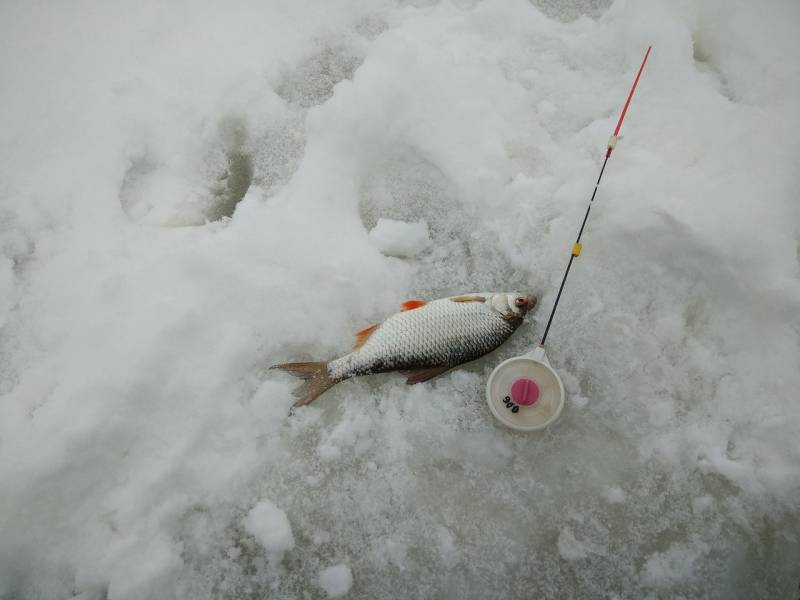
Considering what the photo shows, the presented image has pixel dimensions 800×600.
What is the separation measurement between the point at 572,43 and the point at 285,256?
7.31 feet

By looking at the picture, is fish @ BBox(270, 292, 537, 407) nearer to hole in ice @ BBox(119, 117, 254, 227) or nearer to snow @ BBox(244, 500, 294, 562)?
snow @ BBox(244, 500, 294, 562)

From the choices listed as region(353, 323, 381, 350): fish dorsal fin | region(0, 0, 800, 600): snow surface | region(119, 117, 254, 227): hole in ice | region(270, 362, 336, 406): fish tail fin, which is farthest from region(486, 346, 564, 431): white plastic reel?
region(119, 117, 254, 227): hole in ice

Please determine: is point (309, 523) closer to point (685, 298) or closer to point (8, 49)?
point (685, 298)

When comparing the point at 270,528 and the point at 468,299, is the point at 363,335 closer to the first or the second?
the point at 468,299

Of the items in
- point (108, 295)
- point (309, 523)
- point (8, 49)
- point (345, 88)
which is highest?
point (8, 49)

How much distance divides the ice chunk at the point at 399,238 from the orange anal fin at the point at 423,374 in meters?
0.63

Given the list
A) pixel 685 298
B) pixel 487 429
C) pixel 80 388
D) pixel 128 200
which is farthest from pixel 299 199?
pixel 685 298

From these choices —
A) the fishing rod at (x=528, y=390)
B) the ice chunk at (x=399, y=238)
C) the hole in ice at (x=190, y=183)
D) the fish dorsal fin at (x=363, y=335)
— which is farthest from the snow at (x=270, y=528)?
the hole in ice at (x=190, y=183)

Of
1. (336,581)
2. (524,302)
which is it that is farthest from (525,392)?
(336,581)

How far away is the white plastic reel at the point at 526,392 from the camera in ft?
6.91

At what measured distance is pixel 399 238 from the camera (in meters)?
2.48

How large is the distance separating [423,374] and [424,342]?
157 mm

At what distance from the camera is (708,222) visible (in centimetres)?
224

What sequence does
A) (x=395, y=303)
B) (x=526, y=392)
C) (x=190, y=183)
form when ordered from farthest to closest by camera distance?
(x=190, y=183) < (x=395, y=303) < (x=526, y=392)
